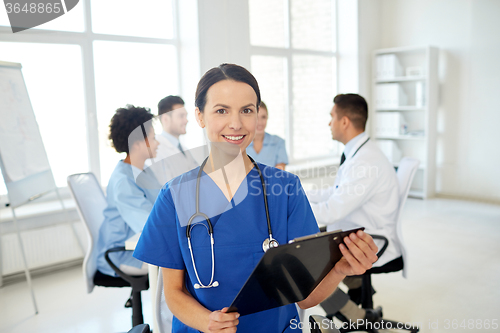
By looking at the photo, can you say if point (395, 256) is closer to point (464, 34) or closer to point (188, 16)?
point (188, 16)

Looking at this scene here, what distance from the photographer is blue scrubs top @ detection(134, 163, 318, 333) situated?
1.13 m

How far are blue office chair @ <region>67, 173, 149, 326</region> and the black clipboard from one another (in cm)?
113

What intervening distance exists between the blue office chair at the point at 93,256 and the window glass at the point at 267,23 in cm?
360

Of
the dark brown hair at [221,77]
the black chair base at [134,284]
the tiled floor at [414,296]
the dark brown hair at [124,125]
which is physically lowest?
the tiled floor at [414,296]

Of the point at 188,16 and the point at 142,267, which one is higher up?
the point at 188,16

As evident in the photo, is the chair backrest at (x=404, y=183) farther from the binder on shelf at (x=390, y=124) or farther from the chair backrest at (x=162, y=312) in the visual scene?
the binder on shelf at (x=390, y=124)

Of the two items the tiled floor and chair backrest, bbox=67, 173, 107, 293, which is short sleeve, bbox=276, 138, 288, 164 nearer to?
the tiled floor

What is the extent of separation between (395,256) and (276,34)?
4117 millimetres

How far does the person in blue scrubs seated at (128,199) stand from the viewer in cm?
201

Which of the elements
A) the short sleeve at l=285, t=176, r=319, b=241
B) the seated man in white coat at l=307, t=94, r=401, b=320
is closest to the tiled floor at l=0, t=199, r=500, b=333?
the seated man in white coat at l=307, t=94, r=401, b=320

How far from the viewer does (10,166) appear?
2797 millimetres

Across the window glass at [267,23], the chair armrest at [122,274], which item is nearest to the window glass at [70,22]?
the window glass at [267,23]

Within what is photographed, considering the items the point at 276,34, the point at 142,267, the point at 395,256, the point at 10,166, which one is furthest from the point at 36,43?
the point at 395,256

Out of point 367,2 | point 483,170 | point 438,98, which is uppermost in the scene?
point 367,2
